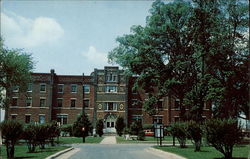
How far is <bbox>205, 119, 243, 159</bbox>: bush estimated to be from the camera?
15.6 metres

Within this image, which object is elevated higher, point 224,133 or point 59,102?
point 59,102

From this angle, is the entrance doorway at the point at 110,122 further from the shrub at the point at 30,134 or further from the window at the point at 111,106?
the shrub at the point at 30,134

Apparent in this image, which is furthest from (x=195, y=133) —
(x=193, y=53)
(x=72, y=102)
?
(x=72, y=102)

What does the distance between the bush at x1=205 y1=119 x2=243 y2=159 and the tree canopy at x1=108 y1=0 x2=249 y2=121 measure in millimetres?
15340

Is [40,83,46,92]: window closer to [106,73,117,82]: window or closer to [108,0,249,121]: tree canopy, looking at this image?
[106,73,117,82]: window

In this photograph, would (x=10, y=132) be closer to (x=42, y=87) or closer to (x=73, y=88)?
(x=73, y=88)

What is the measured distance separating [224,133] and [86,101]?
4659 cm

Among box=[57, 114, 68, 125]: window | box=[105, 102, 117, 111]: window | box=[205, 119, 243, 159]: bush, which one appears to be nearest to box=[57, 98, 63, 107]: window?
box=[57, 114, 68, 125]: window

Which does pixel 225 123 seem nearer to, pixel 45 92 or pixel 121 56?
pixel 121 56

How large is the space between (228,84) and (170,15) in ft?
32.7

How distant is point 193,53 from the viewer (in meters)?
35.4

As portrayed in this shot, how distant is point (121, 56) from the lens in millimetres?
38281

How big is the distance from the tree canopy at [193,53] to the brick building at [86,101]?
21.2 metres

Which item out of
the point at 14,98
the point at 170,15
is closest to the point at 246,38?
the point at 170,15
